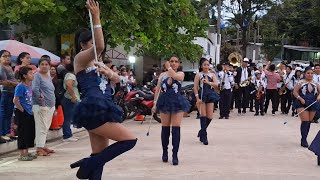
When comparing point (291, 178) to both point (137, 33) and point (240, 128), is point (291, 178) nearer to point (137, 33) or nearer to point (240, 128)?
point (240, 128)

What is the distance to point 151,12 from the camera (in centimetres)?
1454

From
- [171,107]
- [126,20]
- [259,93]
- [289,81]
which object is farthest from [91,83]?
[289,81]

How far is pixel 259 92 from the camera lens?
56.0 ft

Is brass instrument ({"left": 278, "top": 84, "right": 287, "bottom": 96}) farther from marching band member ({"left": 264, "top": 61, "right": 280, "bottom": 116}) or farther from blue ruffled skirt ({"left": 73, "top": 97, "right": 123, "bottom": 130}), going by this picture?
blue ruffled skirt ({"left": 73, "top": 97, "right": 123, "bottom": 130})

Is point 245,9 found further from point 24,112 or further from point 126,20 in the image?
point 24,112

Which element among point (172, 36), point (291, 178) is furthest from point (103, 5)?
point (291, 178)

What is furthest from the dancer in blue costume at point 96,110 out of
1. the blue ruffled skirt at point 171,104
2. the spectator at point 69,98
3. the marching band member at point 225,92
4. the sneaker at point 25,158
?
the marching band member at point 225,92

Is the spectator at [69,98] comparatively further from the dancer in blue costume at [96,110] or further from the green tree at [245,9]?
the green tree at [245,9]

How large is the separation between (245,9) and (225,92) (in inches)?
1153

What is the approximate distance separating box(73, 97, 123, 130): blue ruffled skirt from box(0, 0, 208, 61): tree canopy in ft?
25.9

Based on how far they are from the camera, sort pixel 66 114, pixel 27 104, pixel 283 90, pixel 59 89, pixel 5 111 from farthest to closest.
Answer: pixel 283 90, pixel 59 89, pixel 66 114, pixel 5 111, pixel 27 104

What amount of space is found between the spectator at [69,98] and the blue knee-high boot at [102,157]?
4.81 meters

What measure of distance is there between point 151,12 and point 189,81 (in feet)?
17.5

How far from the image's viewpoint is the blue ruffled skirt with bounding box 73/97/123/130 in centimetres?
489
